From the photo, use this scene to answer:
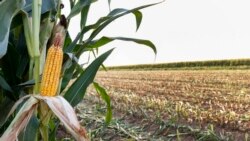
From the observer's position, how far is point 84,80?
2184mm

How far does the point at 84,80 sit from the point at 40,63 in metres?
0.29

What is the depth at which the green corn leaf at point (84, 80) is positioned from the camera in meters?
2.18

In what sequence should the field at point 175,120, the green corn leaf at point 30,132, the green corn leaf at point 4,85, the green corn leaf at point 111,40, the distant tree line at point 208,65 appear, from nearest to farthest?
1. the green corn leaf at point 30,132
2. the green corn leaf at point 4,85
3. the green corn leaf at point 111,40
4. the field at point 175,120
5. the distant tree line at point 208,65

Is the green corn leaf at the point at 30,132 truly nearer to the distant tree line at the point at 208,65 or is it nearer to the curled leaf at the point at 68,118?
the curled leaf at the point at 68,118

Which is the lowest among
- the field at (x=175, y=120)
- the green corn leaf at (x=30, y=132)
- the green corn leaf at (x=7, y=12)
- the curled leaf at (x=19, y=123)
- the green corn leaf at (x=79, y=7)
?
the field at (x=175, y=120)

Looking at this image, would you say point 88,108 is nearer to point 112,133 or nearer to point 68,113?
point 112,133

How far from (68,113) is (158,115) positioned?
3.86 meters

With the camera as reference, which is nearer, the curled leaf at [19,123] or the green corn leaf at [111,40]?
the curled leaf at [19,123]

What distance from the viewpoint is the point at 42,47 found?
201 cm

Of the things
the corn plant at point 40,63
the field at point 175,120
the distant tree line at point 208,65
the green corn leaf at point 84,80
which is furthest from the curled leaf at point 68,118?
the distant tree line at point 208,65

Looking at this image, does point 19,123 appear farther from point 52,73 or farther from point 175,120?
point 175,120

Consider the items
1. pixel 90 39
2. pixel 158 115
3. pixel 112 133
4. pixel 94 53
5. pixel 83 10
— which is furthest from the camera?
pixel 158 115

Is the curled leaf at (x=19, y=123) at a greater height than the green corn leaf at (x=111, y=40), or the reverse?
the green corn leaf at (x=111, y=40)

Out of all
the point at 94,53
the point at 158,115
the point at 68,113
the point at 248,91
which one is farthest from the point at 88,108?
the point at 68,113
